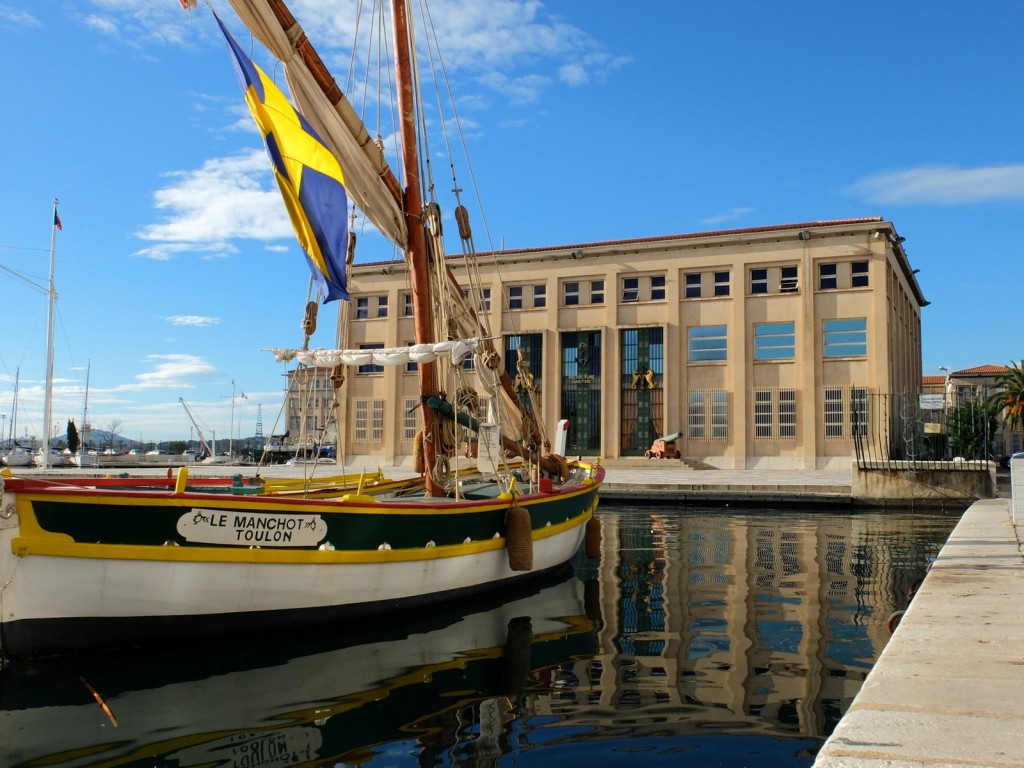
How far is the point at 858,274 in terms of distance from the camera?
44.5 m

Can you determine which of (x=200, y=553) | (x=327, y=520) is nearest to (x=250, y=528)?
(x=200, y=553)

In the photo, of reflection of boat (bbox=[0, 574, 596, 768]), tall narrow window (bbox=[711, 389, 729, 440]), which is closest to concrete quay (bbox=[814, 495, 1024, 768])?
reflection of boat (bbox=[0, 574, 596, 768])

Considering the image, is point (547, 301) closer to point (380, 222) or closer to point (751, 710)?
point (380, 222)

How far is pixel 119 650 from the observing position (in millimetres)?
8570

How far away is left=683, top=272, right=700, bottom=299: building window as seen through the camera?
4778 centimetres

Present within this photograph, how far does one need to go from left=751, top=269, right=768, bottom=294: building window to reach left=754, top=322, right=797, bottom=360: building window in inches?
77.8

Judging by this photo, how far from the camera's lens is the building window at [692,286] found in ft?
157

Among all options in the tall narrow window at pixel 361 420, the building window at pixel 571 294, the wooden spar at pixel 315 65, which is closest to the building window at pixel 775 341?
the building window at pixel 571 294

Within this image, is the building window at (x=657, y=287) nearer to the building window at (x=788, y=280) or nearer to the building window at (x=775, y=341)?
the building window at (x=775, y=341)

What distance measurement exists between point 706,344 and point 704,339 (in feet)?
1.04

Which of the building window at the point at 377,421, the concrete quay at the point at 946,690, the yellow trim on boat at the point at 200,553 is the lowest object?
the concrete quay at the point at 946,690

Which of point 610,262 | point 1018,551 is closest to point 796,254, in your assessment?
point 610,262

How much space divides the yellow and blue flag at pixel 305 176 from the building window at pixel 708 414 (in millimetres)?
36195

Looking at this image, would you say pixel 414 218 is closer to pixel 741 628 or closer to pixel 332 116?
pixel 332 116
